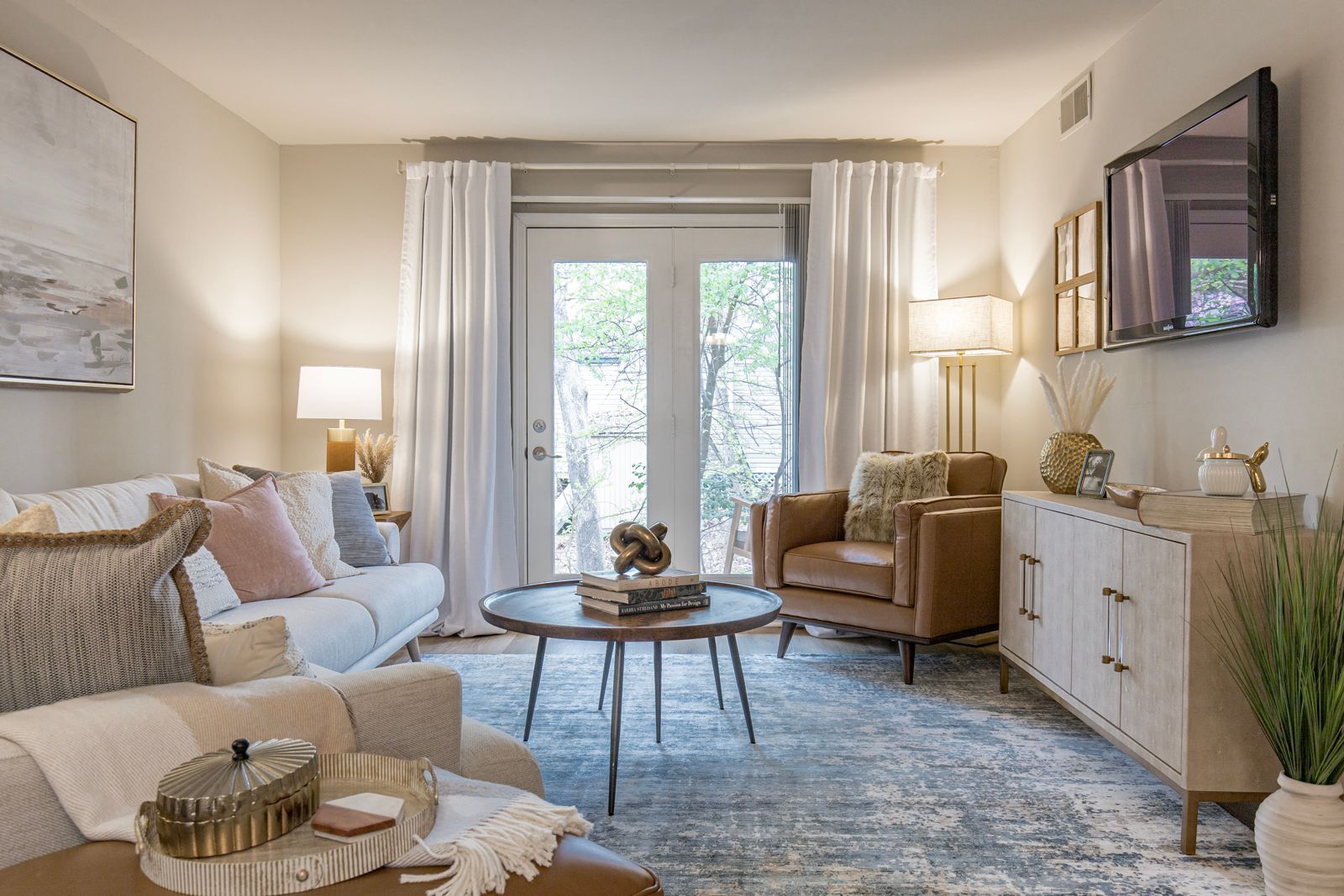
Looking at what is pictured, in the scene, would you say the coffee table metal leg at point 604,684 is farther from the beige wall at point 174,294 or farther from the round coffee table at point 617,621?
the beige wall at point 174,294

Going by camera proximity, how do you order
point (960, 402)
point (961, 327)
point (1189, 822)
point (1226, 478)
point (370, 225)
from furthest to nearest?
point (370, 225) < point (960, 402) < point (961, 327) < point (1226, 478) < point (1189, 822)

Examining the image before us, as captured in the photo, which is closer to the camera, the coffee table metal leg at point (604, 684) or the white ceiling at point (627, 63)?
the coffee table metal leg at point (604, 684)

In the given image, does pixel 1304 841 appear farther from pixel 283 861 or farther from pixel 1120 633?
pixel 283 861

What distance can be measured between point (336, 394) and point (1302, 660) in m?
3.68

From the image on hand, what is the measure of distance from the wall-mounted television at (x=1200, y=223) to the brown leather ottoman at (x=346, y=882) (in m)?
2.33

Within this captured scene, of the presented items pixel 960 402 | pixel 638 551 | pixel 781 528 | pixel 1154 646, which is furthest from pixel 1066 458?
pixel 638 551

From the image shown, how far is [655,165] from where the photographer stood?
4.82 metres

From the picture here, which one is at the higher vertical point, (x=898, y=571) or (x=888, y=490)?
(x=888, y=490)

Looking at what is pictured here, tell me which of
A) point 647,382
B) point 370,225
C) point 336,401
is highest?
point 370,225

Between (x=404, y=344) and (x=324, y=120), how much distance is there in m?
1.12

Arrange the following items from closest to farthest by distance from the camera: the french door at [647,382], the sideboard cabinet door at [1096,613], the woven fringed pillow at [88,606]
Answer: the woven fringed pillow at [88,606]
the sideboard cabinet door at [1096,613]
the french door at [647,382]

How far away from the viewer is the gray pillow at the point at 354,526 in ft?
11.8

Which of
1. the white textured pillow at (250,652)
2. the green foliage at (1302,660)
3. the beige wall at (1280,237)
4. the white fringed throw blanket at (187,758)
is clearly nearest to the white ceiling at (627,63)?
the beige wall at (1280,237)

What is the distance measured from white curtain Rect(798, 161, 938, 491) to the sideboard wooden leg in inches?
103
